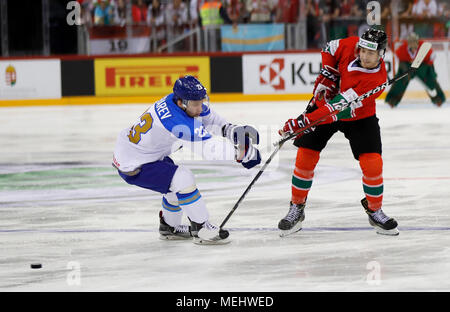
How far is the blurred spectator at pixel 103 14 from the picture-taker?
1545 cm

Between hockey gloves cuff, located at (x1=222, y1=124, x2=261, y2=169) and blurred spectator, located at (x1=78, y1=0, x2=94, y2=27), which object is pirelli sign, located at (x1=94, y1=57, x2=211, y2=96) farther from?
hockey gloves cuff, located at (x1=222, y1=124, x2=261, y2=169)

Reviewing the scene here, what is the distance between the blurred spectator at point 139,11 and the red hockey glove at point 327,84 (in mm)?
10431

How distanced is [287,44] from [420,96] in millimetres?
2433

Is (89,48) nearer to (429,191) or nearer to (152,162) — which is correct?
(429,191)

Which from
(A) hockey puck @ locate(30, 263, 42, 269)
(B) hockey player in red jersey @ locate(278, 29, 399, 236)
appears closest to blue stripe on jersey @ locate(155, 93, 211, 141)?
(B) hockey player in red jersey @ locate(278, 29, 399, 236)

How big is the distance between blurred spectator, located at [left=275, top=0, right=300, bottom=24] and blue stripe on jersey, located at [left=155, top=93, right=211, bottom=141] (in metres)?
10.9

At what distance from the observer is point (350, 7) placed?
49.1ft

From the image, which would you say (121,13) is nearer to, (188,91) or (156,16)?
(156,16)

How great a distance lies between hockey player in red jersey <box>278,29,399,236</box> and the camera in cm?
486

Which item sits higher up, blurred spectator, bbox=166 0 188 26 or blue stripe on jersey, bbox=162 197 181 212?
blurred spectator, bbox=166 0 188 26

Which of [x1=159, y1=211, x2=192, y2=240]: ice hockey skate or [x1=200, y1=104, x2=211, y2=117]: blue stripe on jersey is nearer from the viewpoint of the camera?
[x1=200, y1=104, x2=211, y2=117]: blue stripe on jersey

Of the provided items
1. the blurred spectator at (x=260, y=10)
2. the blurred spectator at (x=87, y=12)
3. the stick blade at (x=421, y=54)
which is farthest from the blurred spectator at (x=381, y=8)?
the stick blade at (x=421, y=54)

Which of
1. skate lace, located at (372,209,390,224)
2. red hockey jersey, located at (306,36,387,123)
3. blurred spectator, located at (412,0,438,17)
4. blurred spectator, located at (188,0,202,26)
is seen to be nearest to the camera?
red hockey jersey, located at (306,36,387,123)
